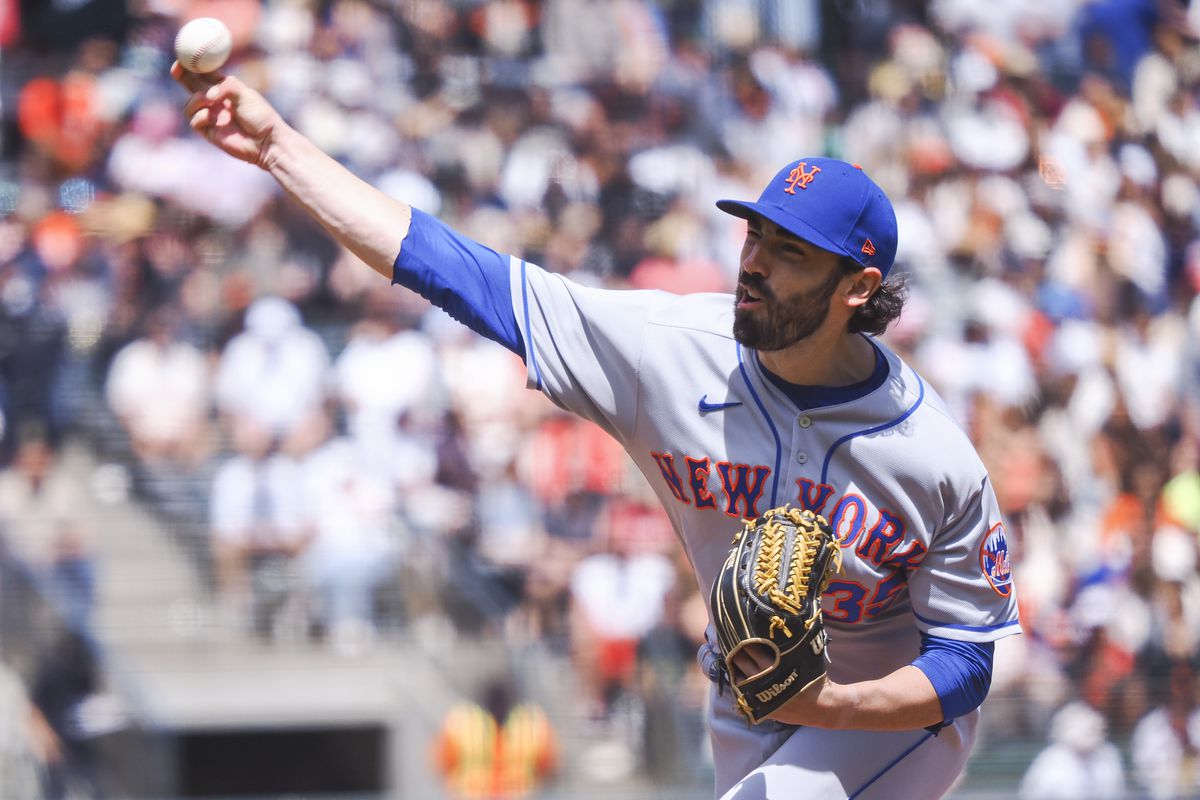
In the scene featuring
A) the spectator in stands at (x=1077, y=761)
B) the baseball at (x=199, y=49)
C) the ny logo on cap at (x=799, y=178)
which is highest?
the baseball at (x=199, y=49)

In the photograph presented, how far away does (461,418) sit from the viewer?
8758 millimetres

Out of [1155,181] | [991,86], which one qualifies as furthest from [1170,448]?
[991,86]

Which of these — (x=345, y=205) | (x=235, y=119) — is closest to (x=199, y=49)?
(x=235, y=119)

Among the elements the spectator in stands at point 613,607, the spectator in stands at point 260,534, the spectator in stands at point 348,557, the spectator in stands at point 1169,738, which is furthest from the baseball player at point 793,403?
the spectator in stands at point 1169,738

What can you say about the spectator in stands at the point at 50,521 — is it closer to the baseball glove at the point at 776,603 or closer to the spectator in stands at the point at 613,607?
the spectator in stands at the point at 613,607

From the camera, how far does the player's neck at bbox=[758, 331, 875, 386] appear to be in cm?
338

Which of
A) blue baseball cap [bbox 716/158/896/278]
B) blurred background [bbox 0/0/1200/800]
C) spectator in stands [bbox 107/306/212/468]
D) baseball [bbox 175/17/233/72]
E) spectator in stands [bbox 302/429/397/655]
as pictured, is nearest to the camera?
blue baseball cap [bbox 716/158/896/278]

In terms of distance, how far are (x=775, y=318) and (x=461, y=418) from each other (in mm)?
5608

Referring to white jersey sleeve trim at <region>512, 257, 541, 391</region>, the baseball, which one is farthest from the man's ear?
the baseball

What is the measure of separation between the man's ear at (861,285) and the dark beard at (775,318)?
0.07 metres

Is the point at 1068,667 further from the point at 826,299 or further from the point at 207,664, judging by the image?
the point at 826,299

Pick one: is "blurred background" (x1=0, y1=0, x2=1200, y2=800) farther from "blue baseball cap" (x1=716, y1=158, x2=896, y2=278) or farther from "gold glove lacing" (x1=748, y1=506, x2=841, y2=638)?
"gold glove lacing" (x1=748, y1=506, x2=841, y2=638)

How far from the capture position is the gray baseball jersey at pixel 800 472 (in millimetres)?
3330

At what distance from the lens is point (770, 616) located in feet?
9.70
